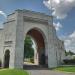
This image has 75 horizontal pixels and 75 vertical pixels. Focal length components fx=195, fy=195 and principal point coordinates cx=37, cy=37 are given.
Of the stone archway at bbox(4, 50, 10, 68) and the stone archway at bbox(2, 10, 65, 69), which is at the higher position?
the stone archway at bbox(2, 10, 65, 69)

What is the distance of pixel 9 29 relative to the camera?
3284 cm

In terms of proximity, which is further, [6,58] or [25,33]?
[6,58]

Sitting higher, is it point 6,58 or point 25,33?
point 25,33

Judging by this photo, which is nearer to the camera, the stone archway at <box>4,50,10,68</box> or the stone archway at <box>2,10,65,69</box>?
the stone archway at <box>2,10,65,69</box>

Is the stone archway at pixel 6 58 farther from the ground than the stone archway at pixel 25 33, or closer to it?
closer to it

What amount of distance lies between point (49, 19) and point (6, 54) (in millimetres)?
10056

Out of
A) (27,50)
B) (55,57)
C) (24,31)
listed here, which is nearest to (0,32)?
(24,31)

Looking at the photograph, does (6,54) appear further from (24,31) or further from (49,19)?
(49,19)

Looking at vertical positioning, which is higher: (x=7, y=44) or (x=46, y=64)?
(x=7, y=44)

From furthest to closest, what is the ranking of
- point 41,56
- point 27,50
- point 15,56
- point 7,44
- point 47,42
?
point 27,50
point 41,56
point 47,42
point 7,44
point 15,56

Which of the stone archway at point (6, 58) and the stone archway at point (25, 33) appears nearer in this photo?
the stone archway at point (25, 33)

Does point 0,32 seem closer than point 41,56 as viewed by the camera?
Yes

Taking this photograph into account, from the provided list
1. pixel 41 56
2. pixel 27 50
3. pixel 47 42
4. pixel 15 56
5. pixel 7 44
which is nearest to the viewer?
pixel 15 56

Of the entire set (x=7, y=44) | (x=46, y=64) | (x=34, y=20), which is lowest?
(x=46, y=64)
